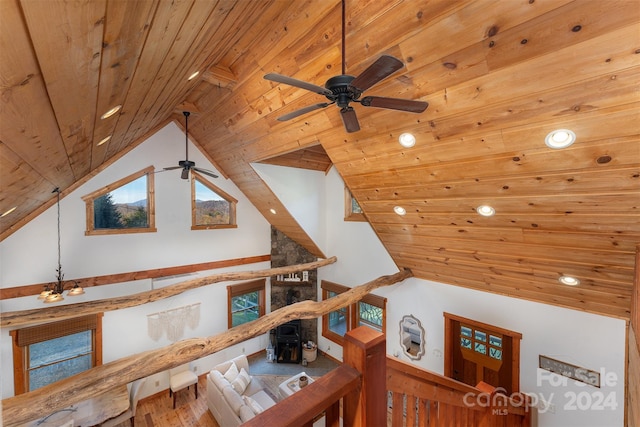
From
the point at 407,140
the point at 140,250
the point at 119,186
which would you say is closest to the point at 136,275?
the point at 140,250

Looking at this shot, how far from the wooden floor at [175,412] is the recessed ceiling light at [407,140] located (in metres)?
5.68

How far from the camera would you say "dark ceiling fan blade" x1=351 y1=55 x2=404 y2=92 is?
5.14ft

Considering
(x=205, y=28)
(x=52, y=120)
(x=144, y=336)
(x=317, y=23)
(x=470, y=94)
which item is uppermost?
(x=317, y=23)

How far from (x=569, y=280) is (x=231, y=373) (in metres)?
5.72

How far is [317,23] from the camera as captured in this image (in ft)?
7.93

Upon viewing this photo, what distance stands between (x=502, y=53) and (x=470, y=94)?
345 mm

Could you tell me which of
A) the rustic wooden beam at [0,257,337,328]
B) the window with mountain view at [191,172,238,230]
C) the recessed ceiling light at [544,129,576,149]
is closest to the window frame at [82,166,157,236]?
the window with mountain view at [191,172,238,230]

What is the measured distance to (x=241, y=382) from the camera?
5039mm

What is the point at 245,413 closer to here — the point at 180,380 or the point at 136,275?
the point at 180,380

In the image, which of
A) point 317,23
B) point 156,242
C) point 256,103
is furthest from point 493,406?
point 156,242

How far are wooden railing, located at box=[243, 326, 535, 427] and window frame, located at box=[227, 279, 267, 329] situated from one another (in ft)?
19.8

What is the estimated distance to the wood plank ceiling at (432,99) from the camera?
4.38 feet

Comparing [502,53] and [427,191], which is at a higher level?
[502,53]

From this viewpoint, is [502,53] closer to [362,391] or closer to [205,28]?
[205,28]
